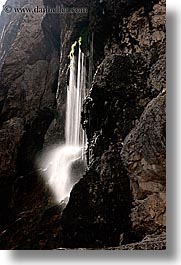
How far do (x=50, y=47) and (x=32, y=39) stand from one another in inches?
5.2

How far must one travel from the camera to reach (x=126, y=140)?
2523 millimetres

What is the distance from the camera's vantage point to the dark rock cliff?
95.7 inches

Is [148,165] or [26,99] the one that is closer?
[148,165]

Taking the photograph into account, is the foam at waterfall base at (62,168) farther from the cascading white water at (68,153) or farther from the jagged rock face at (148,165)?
the jagged rock face at (148,165)

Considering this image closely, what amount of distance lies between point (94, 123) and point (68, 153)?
0.22 m

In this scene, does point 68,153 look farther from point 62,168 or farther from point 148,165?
point 148,165

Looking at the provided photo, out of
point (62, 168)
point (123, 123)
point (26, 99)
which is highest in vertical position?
point (26, 99)

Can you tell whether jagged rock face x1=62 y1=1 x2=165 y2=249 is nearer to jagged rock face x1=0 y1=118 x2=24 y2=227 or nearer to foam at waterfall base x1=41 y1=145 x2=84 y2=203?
Answer: foam at waterfall base x1=41 y1=145 x2=84 y2=203

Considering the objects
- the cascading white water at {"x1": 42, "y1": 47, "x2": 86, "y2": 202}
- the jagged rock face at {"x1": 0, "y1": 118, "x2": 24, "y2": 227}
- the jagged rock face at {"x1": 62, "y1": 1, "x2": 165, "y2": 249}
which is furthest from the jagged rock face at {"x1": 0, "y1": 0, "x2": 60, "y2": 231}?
the jagged rock face at {"x1": 62, "y1": 1, "x2": 165, "y2": 249}

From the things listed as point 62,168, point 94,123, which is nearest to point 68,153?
point 62,168

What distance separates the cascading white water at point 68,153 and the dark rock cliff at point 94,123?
0.04 m

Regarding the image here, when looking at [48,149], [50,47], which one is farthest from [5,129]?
[50,47]

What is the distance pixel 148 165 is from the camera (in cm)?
246

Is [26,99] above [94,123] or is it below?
above
